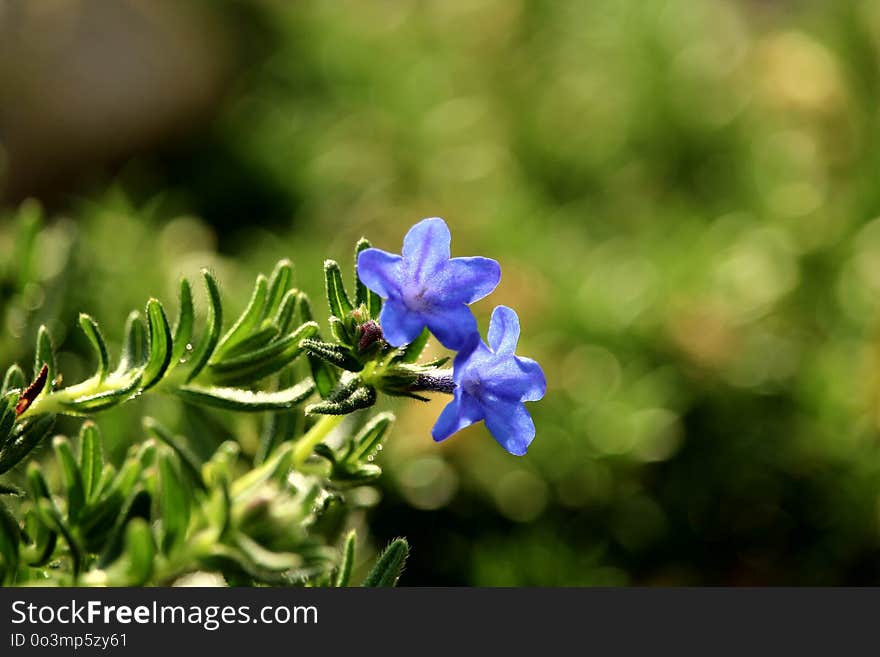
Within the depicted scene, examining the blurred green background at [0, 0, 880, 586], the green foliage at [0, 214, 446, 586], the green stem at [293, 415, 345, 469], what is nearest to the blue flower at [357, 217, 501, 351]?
the green foliage at [0, 214, 446, 586]

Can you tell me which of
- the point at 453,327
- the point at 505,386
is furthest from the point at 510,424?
the point at 453,327

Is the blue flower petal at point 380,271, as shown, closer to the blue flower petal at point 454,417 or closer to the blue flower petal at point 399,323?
the blue flower petal at point 399,323

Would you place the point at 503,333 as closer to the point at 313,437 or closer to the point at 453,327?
the point at 453,327

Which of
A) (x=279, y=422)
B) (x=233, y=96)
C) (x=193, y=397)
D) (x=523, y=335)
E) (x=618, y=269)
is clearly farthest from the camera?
(x=233, y=96)

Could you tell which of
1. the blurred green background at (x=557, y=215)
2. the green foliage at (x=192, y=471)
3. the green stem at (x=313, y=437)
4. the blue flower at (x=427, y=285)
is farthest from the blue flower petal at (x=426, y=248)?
the blurred green background at (x=557, y=215)

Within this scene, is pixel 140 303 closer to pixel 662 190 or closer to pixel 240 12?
pixel 662 190

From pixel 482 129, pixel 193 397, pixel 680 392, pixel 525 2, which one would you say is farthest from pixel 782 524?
pixel 525 2
